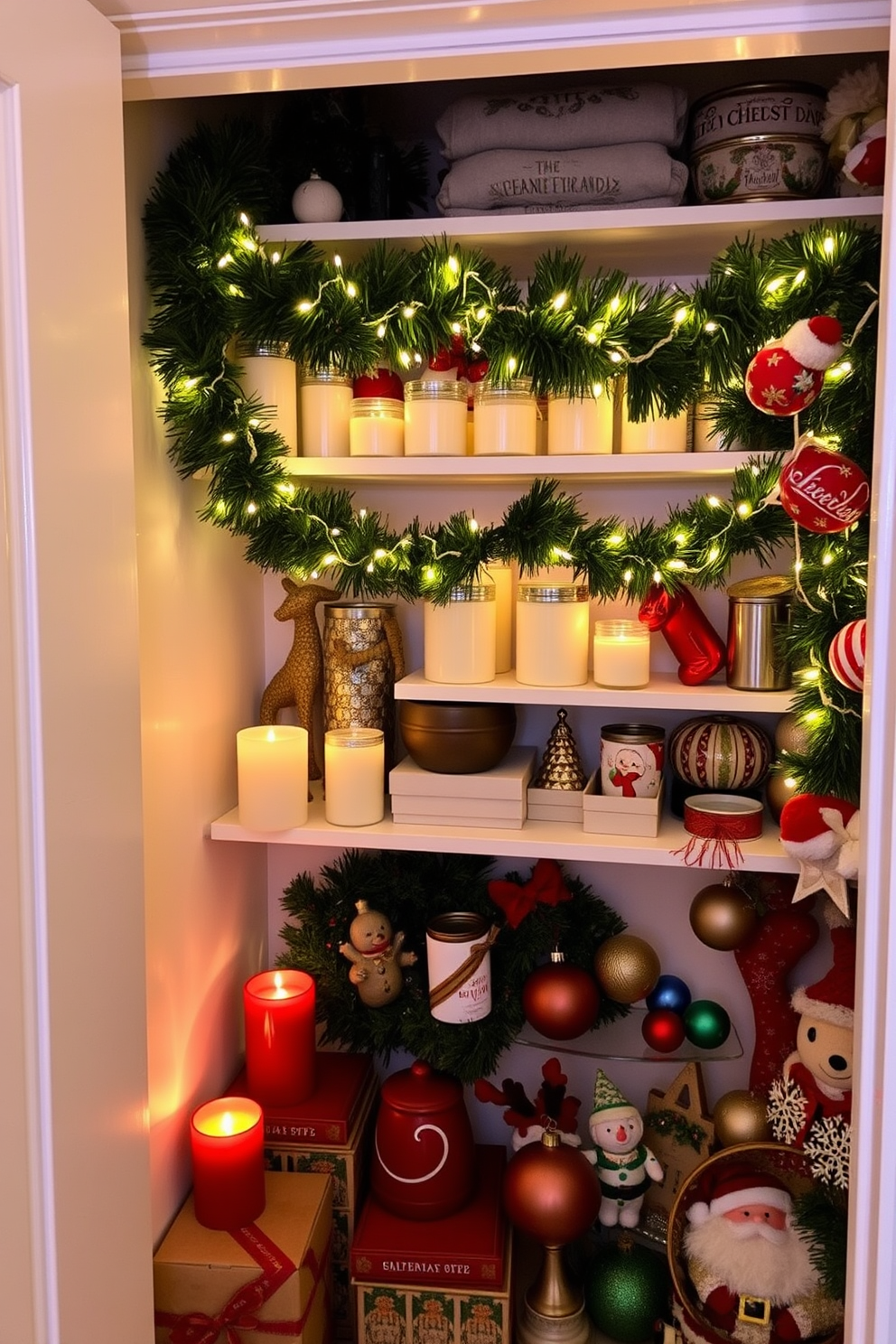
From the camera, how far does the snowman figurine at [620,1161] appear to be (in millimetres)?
1369

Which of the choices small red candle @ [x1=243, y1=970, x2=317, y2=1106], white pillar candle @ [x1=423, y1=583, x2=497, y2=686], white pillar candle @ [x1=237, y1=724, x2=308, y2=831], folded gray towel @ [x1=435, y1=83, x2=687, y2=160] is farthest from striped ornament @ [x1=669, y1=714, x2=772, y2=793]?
folded gray towel @ [x1=435, y1=83, x2=687, y2=160]

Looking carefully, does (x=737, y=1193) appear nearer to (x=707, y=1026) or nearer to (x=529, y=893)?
(x=707, y=1026)

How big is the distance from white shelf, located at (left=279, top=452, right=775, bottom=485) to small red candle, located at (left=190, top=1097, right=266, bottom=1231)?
799 mm

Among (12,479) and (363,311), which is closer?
(12,479)

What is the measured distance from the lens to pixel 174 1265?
1209mm

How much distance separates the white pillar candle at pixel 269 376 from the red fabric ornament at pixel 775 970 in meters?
0.87

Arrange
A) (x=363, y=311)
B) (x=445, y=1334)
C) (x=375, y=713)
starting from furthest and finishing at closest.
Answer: (x=375, y=713)
(x=445, y=1334)
(x=363, y=311)

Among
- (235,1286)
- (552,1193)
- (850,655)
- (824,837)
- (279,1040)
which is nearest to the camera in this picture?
(850,655)

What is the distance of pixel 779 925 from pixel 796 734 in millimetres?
273

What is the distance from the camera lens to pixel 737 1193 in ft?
4.13

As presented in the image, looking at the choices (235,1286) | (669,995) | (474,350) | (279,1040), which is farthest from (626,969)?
(474,350)

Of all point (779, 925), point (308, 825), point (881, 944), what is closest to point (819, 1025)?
point (779, 925)

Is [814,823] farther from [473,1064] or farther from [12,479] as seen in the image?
[12,479]

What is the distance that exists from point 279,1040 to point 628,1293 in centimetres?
55
